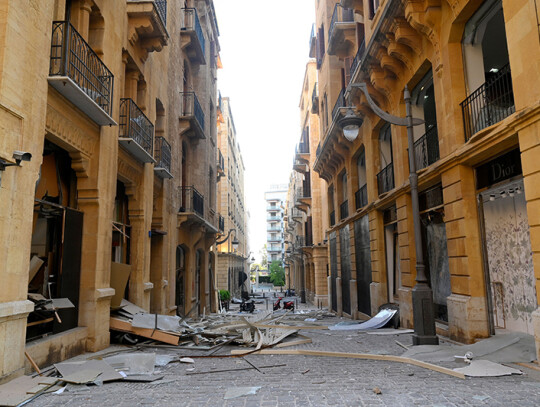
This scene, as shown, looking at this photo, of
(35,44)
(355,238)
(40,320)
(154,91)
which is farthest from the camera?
(355,238)

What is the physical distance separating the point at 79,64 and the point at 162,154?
608cm

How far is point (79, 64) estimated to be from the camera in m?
8.02

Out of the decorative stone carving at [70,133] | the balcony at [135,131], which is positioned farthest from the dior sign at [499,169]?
the decorative stone carving at [70,133]

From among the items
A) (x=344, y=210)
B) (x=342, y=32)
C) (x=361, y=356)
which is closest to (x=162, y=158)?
(x=361, y=356)

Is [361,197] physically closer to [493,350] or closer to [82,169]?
[493,350]

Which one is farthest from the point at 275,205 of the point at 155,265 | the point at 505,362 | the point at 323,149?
the point at 505,362

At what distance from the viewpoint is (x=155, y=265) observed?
13.9 metres

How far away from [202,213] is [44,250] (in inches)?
496

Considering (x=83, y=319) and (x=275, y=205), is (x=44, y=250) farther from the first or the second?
(x=275, y=205)

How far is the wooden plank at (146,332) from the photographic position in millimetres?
9008

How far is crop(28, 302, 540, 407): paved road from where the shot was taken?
15.6ft

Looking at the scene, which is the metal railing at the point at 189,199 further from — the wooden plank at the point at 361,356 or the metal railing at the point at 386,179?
the wooden plank at the point at 361,356

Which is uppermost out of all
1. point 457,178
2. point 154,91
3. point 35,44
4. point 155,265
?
point 154,91

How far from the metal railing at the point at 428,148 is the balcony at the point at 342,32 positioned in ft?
28.8
